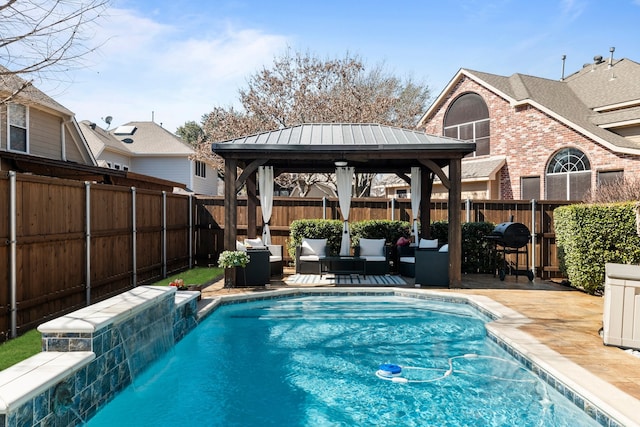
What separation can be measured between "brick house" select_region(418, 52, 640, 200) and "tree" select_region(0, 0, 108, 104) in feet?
49.3

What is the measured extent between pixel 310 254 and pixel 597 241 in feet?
20.0

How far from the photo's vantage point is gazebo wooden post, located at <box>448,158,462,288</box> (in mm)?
8695

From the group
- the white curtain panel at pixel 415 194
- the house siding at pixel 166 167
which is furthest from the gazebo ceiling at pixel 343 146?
the house siding at pixel 166 167

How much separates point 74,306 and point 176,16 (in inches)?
297

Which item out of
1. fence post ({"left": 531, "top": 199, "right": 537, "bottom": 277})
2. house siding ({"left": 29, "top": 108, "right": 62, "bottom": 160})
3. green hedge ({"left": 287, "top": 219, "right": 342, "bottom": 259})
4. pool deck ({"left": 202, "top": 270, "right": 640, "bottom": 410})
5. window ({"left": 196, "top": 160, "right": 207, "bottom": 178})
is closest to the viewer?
pool deck ({"left": 202, "top": 270, "right": 640, "bottom": 410})

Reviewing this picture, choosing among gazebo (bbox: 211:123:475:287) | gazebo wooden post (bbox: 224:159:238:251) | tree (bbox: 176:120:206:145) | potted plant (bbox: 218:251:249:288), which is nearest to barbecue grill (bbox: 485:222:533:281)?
gazebo (bbox: 211:123:475:287)

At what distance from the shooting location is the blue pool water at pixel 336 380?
151 inches

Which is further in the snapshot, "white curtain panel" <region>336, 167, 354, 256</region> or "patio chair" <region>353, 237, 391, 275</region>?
"white curtain panel" <region>336, 167, 354, 256</region>

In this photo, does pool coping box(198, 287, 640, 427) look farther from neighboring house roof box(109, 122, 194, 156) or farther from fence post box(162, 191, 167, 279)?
neighboring house roof box(109, 122, 194, 156)

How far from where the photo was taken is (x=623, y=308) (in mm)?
4793

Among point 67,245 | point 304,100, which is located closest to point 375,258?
point 67,245

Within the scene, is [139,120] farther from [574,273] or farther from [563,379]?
[563,379]

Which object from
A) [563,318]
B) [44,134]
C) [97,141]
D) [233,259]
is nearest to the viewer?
[563,318]

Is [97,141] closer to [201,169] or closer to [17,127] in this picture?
[201,169]
